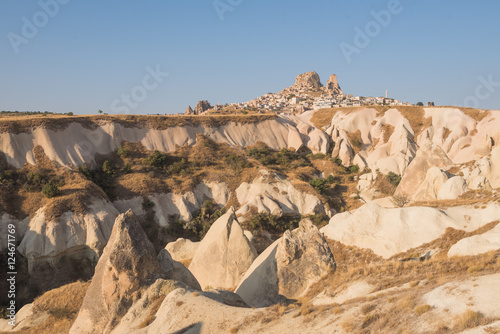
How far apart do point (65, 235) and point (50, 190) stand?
5706mm

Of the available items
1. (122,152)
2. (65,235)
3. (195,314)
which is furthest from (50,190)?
(195,314)

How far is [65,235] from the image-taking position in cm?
3177

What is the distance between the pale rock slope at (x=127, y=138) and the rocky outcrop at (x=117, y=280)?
30.0 m

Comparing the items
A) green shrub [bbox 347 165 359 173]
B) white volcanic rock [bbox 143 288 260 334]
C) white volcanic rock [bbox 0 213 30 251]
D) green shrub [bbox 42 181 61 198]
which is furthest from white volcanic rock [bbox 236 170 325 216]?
white volcanic rock [bbox 143 288 260 334]

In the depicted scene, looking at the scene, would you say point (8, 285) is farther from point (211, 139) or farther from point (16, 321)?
point (211, 139)

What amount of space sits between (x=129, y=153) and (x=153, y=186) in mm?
8922

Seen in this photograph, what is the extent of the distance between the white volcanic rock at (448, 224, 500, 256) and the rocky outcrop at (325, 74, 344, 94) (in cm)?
12834

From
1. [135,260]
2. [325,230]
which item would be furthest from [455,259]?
[135,260]

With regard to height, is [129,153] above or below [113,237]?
above

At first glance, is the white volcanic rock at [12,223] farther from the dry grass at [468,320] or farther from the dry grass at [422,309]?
the dry grass at [468,320]

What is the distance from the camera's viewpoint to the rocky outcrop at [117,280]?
1490 cm

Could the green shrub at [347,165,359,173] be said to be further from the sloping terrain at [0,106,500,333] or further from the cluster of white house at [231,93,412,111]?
the cluster of white house at [231,93,412,111]

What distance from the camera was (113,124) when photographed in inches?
1999

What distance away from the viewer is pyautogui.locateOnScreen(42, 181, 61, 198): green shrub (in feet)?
113
